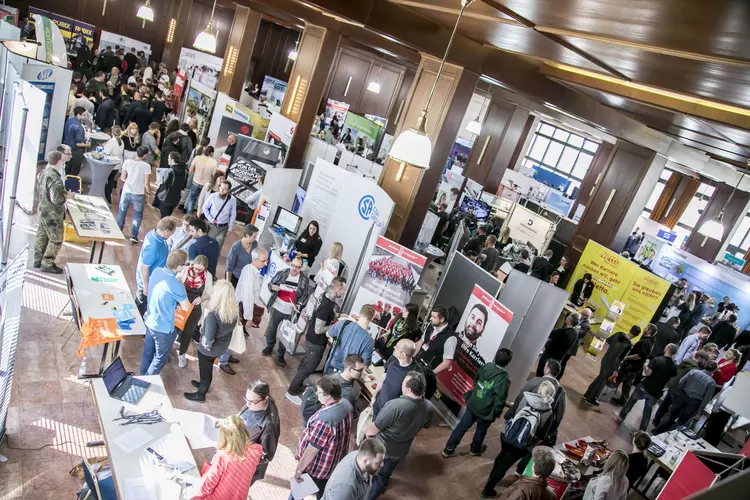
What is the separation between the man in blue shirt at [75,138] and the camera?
7.98m

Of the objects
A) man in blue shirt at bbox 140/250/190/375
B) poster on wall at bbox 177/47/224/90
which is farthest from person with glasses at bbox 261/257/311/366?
poster on wall at bbox 177/47/224/90

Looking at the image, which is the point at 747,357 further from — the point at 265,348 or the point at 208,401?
the point at 208,401


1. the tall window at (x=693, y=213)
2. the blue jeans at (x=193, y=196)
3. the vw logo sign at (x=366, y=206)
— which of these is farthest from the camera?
the tall window at (x=693, y=213)

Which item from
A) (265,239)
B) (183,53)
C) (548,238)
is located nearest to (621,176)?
(548,238)

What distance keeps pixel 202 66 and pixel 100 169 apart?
9253 millimetres

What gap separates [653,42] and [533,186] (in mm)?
12558

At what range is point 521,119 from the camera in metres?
16.9

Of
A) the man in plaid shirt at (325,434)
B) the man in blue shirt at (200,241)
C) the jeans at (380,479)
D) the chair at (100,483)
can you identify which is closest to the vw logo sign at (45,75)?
the man in blue shirt at (200,241)

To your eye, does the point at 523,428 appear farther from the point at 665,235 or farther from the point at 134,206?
the point at 665,235

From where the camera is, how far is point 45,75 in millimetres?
8227

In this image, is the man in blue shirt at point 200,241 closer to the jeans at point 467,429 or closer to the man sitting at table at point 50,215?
the man sitting at table at point 50,215

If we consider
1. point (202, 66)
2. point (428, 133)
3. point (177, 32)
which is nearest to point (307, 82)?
point (428, 133)

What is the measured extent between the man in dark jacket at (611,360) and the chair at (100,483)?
21.4 feet

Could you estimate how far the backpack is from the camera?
15.1 ft
